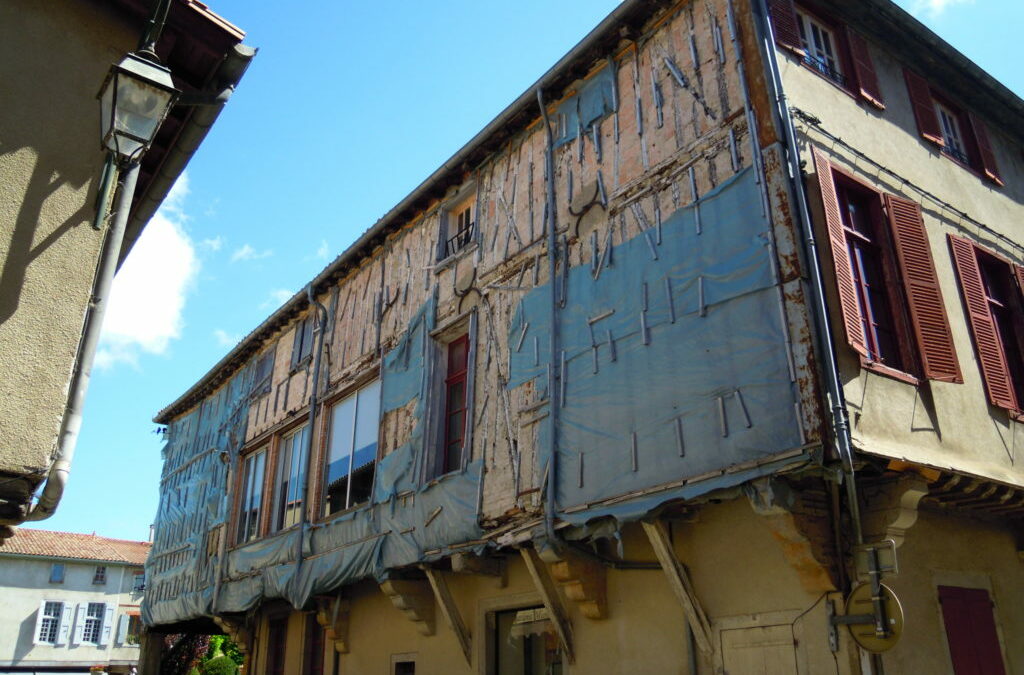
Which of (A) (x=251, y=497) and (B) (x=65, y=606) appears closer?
(A) (x=251, y=497)

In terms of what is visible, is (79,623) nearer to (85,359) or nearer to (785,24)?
(85,359)

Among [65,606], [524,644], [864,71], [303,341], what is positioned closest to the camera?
[864,71]

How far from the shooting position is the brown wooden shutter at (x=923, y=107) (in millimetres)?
9445

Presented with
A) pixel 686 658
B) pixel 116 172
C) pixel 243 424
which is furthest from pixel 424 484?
pixel 243 424

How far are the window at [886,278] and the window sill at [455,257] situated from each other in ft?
16.5

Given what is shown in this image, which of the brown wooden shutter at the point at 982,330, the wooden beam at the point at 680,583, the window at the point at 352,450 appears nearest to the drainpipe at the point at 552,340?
the wooden beam at the point at 680,583

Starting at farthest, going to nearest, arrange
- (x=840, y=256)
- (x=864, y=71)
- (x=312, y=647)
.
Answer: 1. (x=312, y=647)
2. (x=864, y=71)
3. (x=840, y=256)

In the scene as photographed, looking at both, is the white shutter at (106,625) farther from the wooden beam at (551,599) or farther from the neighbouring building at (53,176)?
the neighbouring building at (53,176)

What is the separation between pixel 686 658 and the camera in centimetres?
705

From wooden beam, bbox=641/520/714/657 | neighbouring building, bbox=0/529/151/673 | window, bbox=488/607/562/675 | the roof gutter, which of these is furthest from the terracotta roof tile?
wooden beam, bbox=641/520/714/657

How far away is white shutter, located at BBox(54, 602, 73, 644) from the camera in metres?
35.9

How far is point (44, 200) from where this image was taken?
5.12m

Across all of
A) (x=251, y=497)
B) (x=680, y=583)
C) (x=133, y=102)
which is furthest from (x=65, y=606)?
A: (x=133, y=102)

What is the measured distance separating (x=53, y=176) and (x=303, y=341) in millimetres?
10472
